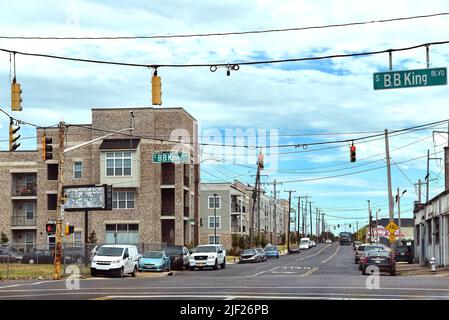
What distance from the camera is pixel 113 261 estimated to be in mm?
37219

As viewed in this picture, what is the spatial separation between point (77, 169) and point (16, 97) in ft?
159

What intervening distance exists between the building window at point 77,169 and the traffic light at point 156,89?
49859 mm

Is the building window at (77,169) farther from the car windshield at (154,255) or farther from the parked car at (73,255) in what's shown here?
the car windshield at (154,255)

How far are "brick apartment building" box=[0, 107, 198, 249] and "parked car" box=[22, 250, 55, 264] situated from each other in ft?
38.5

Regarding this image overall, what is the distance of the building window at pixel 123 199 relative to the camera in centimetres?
6869

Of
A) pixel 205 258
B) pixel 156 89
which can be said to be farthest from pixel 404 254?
pixel 156 89

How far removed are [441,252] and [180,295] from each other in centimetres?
3489

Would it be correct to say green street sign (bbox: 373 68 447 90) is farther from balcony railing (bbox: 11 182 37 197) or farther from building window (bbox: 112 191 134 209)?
balcony railing (bbox: 11 182 37 197)

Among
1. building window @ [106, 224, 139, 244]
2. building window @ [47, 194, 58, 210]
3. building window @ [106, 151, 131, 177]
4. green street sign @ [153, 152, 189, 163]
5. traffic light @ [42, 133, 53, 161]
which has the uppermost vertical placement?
building window @ [106, 151, 131, 177]

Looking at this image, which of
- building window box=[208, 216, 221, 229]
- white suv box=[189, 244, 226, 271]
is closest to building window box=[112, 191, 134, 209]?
white suv box=[189, 244, 226, 271]

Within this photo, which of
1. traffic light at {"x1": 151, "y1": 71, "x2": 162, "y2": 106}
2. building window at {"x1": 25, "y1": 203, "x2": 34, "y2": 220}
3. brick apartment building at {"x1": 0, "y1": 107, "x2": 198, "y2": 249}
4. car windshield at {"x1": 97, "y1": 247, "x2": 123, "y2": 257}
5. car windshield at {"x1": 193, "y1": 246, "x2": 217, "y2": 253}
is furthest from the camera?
building window at {"x1": 25, "y1": 203, "x2": 34, "y2": 220}

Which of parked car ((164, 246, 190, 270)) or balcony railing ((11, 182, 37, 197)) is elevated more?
balcony railing ((11, 182, 37, 197))

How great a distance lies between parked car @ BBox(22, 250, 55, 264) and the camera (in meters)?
54.9

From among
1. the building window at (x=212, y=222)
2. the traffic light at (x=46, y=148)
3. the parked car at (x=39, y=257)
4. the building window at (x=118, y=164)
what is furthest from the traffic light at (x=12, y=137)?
the building window at (x=212, y=222)
